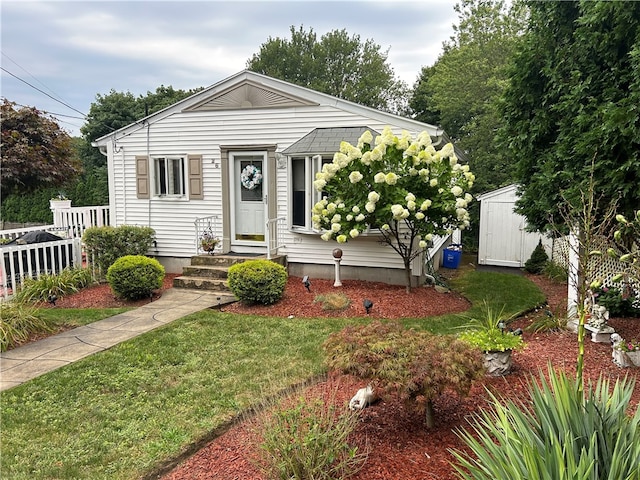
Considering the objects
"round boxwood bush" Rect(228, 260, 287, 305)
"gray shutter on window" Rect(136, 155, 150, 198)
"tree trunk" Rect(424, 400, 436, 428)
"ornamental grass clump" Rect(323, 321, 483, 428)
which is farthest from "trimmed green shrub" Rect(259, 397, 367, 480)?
"gray shutter on window" Rect(136, 155, 150, 198)

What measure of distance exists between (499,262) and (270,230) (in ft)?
24.5

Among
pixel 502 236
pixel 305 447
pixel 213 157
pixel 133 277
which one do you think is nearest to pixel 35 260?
pixel 133 277

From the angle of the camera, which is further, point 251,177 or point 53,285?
point 251,177

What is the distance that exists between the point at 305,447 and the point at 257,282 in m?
4.75

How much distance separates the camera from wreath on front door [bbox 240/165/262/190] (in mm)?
9633

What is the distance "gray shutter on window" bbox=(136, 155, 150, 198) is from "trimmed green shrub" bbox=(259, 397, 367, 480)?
28.5 feet

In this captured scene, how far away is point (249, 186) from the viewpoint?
9.73 meters

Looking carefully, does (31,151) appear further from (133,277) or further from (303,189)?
(303,189)

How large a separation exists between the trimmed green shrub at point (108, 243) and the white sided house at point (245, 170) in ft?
2.86

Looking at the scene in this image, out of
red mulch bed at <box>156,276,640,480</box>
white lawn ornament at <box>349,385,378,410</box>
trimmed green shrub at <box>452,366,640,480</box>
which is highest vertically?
trimmed green shrub at <box>452,366,640,480</box>

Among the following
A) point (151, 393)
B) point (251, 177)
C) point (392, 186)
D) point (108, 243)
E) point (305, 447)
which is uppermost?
point (251, 177)

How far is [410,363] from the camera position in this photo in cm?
296

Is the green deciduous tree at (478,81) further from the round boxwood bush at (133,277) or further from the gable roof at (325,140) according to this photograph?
the round boxwood bush at (133,277)

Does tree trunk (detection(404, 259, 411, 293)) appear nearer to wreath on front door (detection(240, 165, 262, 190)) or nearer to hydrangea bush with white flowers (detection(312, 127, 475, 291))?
hydrangea bush with white flowers (detection(312, 127, 475, 291))
